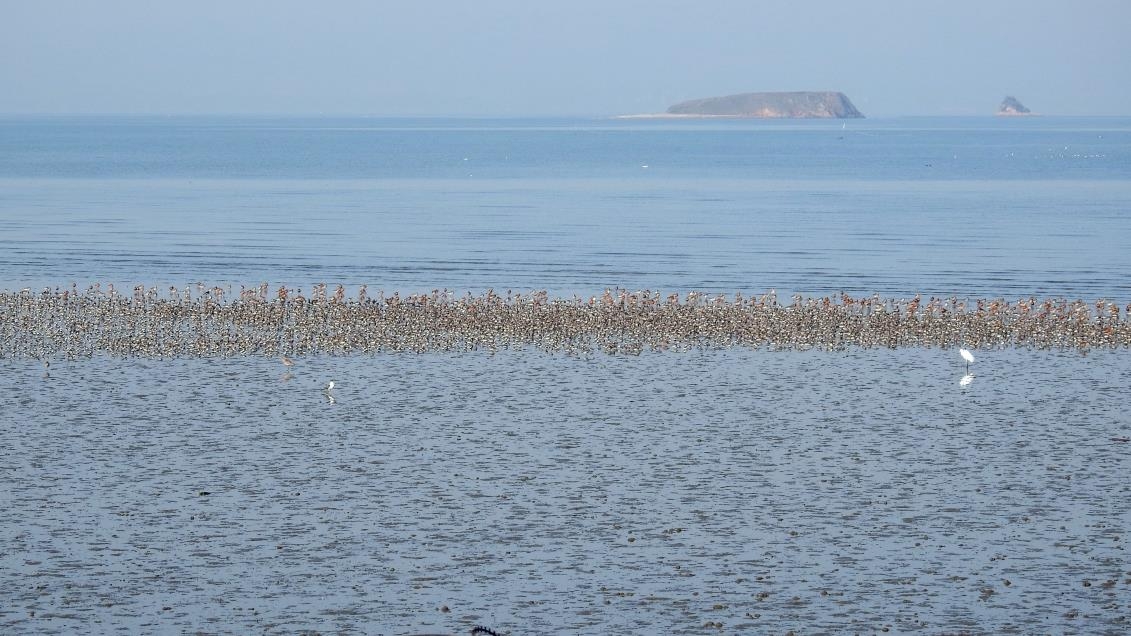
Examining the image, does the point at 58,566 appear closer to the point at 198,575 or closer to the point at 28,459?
the point at 198,575

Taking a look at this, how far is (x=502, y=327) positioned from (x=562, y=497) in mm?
19476

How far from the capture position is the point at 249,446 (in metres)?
33.5

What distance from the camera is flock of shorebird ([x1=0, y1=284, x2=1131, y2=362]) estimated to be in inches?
1825

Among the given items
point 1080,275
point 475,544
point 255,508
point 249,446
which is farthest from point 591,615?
point 1080,275

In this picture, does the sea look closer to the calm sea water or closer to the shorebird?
the shorebird

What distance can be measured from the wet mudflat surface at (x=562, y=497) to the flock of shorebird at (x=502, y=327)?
2.57 m

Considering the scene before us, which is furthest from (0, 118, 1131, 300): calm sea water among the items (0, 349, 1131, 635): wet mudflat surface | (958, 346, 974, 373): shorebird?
(0, 349, 1131, 635): wet mudflat surface

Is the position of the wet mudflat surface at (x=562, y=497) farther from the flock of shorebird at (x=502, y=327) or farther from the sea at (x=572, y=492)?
the flock of shorebird at (x=502, y=327)

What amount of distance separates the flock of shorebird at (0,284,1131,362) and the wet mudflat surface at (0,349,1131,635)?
2.57 meters

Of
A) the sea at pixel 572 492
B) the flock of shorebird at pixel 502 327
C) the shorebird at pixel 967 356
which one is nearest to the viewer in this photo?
the sea at pixel 572 492

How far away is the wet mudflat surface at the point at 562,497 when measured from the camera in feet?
75.7

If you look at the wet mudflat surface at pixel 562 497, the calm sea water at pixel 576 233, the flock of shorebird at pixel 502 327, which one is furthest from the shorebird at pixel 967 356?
the calm sea water at pixel 576 233

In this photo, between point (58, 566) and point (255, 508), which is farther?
point (255, 508)

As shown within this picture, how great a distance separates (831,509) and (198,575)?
38.9 ft
